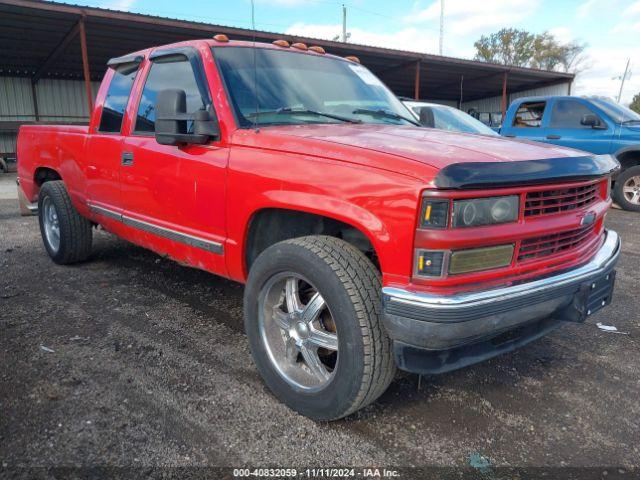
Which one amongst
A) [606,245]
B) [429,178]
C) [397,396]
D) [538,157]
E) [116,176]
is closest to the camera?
[429,178]

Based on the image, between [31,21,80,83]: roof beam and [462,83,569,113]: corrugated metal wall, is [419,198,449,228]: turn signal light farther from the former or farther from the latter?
[462,83,569,113]: corrugated metal wall

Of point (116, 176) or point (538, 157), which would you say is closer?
point (538, 157)

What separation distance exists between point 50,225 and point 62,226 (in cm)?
52

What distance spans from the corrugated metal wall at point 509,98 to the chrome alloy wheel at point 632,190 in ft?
57.4

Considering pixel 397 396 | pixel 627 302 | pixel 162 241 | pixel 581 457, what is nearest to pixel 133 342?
pixel 162 241

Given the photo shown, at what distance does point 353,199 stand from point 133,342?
76.1 inches

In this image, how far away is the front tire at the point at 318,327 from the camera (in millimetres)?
2082

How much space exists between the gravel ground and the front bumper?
43 centimetres

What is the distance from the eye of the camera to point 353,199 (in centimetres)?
212

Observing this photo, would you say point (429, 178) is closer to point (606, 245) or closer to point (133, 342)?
point (606, 245)

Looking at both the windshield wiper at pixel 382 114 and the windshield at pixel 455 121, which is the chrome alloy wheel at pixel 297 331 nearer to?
the windshield wiper at pixel 382 114

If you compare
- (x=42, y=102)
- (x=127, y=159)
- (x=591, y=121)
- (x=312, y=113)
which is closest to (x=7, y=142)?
(x=42, y=102)

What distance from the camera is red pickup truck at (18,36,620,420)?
1954 mm

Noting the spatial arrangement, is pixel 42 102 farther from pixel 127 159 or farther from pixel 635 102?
pixel 635 102
